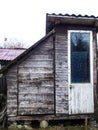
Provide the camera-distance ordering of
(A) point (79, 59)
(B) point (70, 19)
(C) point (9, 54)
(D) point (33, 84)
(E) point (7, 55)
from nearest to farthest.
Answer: (B) point (70, 19) < (D) point (33, 84) < (A) point (79, 59) < (E) point (7, 55) < (C) point (9, 54)

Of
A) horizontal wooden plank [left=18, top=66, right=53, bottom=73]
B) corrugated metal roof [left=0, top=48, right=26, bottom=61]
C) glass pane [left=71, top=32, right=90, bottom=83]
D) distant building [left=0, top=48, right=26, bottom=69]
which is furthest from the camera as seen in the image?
corrugated metal roof [left=0, top=48, right=26, bottom=61]

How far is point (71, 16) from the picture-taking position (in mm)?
8781

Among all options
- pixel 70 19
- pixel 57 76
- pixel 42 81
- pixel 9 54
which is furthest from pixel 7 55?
pixel 70 19

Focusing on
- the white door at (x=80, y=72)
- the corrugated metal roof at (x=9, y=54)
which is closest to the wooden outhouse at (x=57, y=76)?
the white door at (x=80, y=72)

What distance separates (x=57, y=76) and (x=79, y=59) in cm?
101

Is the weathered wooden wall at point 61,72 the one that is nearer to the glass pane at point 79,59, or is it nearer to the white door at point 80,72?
the white door at point 80,72

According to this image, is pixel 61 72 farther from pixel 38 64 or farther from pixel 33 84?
pixel 33 84

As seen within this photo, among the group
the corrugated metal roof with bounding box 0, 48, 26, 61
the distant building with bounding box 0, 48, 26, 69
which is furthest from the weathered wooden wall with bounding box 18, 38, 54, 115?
the corrugated metal roof with bounding box 0, 48, 26, 61

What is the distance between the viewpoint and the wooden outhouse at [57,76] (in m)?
8.89

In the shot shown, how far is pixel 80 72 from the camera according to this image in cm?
909

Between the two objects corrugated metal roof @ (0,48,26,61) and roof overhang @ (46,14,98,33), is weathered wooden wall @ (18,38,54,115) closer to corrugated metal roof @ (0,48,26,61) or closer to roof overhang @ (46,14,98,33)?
roof overhang @ (46,14,98,33)

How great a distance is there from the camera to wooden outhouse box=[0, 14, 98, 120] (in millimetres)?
8891

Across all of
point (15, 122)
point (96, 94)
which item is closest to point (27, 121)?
point (15, 122)

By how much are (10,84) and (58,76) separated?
1.73 metres
